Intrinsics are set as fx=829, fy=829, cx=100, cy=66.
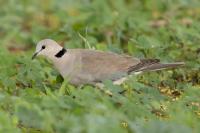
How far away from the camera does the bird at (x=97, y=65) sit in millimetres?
6648

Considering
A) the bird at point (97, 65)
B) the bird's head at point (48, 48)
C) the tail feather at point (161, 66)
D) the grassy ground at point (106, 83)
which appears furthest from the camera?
the bird's head at point (48, 48)

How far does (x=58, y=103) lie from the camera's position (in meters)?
5.31

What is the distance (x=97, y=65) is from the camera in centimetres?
676

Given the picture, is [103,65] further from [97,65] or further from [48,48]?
[48,48]

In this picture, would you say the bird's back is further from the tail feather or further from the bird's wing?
the tail feather

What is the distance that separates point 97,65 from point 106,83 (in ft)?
3.07

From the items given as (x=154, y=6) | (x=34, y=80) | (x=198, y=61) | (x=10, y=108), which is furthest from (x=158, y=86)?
(x=154, y=6)

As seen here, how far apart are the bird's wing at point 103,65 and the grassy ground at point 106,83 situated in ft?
0.50

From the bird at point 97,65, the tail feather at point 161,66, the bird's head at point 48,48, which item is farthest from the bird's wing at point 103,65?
the bird's head at point 48,48

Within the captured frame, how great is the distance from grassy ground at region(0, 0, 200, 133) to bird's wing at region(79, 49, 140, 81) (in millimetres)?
152

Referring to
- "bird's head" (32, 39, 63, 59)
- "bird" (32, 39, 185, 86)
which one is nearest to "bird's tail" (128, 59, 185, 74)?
"bird" (32, 39, 185, 86)

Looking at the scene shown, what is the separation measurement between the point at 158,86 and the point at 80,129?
7.76 ft

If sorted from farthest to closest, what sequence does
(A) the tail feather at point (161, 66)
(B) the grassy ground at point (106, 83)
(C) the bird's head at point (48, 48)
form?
(C) the bird's head at point (48, 48)
(A) the tail feather at point (161, 66)
(B) the grassy ground at point (106, 83)

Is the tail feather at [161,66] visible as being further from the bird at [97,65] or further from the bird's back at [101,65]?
the bird's back at [101,65]
